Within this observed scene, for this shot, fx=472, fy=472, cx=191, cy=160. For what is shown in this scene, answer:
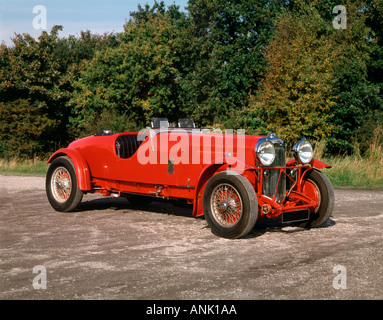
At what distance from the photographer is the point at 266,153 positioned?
6.43m

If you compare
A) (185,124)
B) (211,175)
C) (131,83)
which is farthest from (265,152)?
(131,83)

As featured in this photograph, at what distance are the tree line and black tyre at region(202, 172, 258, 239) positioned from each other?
19.4 m

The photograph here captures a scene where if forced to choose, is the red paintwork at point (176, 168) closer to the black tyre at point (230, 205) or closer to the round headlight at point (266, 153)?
the round headlight at point (266, 153)

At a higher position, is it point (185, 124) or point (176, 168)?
point (185, 124)

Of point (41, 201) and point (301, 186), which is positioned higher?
point (301, 186)

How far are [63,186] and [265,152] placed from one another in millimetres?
4095

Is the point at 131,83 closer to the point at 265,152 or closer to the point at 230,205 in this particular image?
the point at 265,152

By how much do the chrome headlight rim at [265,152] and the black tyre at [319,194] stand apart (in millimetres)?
1007

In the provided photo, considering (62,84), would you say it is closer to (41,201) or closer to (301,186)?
(41,201)

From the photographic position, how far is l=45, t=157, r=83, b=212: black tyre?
334 inches

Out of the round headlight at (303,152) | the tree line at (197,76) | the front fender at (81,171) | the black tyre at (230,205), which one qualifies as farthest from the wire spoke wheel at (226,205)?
the tree line at (197,76)
